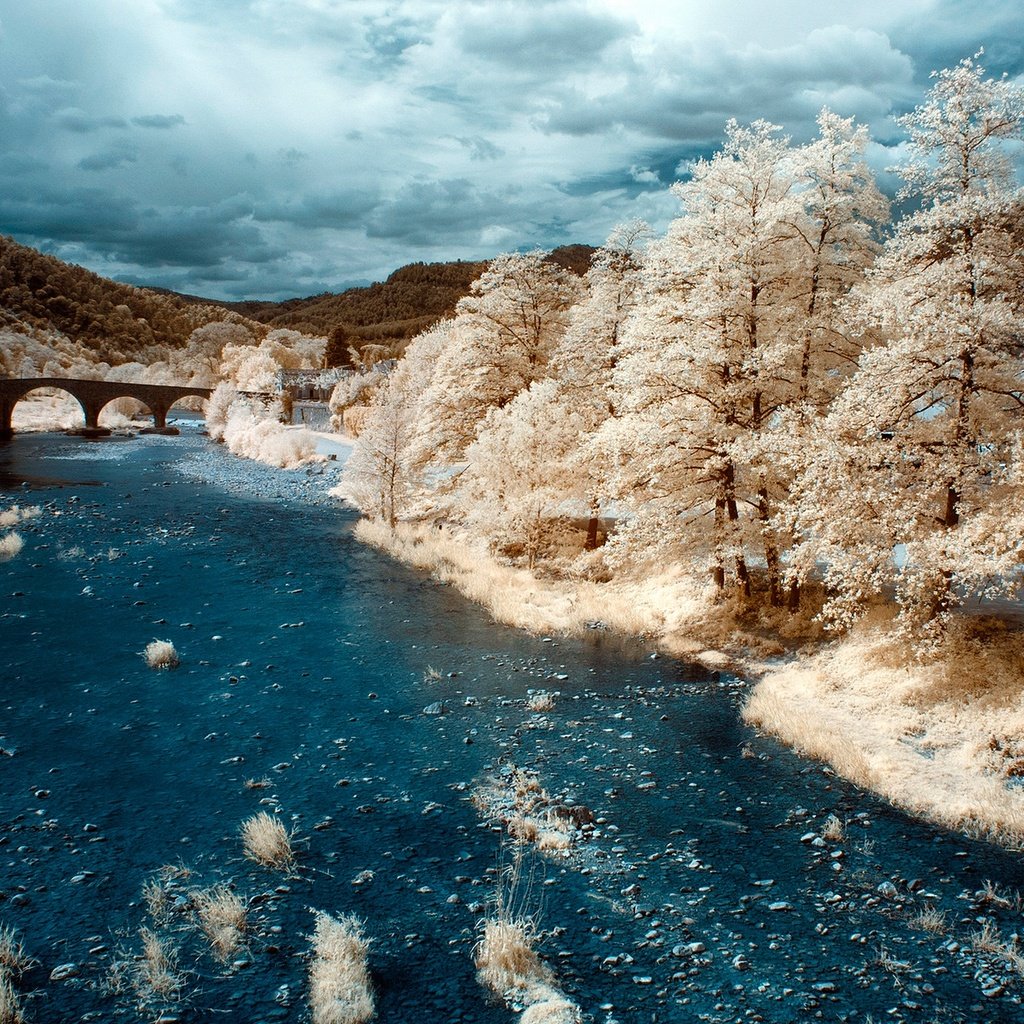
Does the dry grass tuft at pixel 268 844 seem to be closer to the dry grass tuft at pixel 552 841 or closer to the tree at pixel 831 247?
the dry grass tuft at pixel 552 841

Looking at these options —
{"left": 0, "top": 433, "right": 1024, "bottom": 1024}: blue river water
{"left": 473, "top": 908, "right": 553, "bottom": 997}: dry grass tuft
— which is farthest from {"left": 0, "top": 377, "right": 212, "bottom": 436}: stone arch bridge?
{"left": 473, "top": 908, "right": 553, "bottom": 997}: dry grass tuft

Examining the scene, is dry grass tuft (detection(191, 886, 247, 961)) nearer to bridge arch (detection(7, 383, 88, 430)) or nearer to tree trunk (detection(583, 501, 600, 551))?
tree trunk (detection(583, 501, 600, 551))

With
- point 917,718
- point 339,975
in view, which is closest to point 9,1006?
point 339,975

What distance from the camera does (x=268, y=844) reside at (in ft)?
35.0

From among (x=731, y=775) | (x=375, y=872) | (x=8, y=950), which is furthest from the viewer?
(x=731, y=775)

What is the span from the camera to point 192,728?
15.1 metres

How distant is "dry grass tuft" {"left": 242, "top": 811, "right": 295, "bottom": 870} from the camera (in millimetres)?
10633

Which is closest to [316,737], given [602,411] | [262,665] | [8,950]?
[262,665]

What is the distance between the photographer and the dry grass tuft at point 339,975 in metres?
7.88

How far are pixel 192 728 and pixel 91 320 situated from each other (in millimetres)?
191672

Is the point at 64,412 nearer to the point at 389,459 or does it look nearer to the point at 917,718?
the point at 389,459

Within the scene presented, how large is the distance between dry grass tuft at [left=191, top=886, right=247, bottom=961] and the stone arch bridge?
86.6 metres

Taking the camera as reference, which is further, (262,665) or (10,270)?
(10,270)

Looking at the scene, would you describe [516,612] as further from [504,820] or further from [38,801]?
[38,801]
